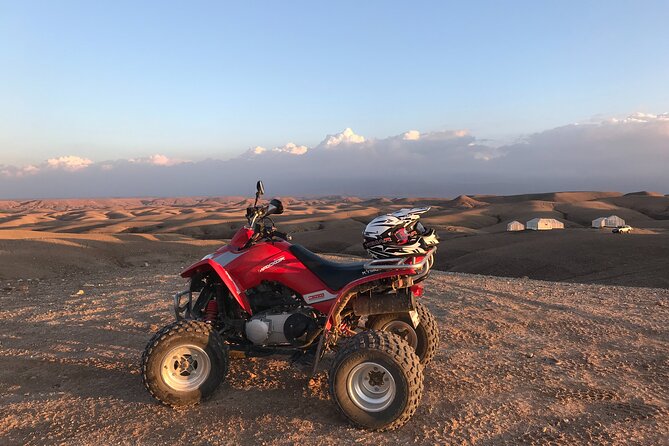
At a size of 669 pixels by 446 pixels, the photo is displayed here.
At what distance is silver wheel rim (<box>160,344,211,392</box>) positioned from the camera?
4199mm

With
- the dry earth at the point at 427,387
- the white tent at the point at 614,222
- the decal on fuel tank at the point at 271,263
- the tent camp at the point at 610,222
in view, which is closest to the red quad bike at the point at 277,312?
the decal on fuel tank at the point at 271,263

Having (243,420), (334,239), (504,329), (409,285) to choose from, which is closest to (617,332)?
(504,329)

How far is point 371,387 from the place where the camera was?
155 inches

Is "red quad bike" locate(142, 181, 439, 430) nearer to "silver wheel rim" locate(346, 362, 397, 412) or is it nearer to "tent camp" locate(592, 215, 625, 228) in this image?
"silver wheel rim" locate(346, 362, 397, 412)

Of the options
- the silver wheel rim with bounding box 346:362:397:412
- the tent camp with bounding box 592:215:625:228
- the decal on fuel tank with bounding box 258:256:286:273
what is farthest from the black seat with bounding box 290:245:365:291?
the tent camp with bounding box 592:215:625:228

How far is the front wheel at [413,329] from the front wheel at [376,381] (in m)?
0.98

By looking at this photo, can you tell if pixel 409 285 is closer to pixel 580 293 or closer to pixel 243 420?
pixel 243 420

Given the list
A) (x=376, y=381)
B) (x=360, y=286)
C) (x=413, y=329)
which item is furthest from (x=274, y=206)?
(x=413, y=329)

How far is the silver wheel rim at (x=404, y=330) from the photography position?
490 cm

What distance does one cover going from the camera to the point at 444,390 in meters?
4.50

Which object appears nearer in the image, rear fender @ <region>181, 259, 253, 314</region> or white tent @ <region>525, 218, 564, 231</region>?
rear fender @ <region>181, 259, 253, 314</region>

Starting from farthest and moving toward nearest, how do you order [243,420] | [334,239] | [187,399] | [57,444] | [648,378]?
[334,239], [648,378], [187,399], [243,420], [57,444]

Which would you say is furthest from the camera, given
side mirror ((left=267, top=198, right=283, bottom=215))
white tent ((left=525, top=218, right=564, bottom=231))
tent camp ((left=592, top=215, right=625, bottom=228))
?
white tent ((left=525, top=218, right=564, bottom=231))

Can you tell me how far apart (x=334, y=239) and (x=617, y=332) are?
31.0m
